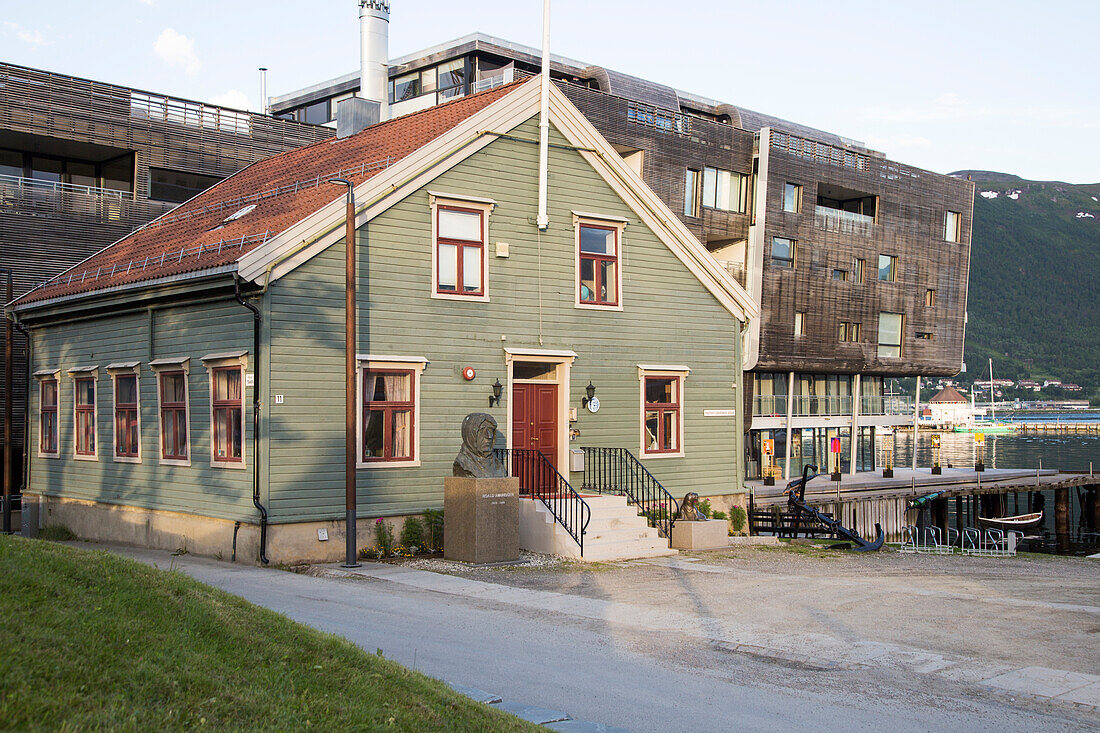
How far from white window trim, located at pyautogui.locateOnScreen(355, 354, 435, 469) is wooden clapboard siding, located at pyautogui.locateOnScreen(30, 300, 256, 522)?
6.15 ft

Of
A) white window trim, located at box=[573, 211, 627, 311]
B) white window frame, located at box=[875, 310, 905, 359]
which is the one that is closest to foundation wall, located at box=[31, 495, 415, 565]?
white window trim, located at box=[573, 211, 627, 311]

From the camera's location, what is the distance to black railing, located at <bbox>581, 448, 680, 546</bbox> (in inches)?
861

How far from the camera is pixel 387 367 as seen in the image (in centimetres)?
1930

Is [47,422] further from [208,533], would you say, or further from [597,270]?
[597,270]

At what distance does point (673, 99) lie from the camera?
53281 millimetres

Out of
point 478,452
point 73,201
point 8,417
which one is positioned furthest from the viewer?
point 73,201

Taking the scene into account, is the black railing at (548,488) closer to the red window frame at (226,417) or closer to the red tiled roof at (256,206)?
the red window frame at (226,417)

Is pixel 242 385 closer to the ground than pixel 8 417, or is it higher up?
higher up

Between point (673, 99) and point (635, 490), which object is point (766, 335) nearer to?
point (673, 99)

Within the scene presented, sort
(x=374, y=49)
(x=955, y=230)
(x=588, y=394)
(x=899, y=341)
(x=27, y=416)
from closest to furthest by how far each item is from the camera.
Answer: (x=588, y=394) → (x=27, y=416) → (x=374, y=49) → (x=899, y=341) → (x=955, y=230)

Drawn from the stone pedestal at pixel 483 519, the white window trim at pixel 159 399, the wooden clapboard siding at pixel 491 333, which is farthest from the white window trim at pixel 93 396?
the stone pedestal at pixel 483 519

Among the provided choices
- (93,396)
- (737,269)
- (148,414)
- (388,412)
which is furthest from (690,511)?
(737,269)

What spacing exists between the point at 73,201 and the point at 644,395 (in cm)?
1711

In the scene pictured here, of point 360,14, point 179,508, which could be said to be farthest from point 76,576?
point 360,14
